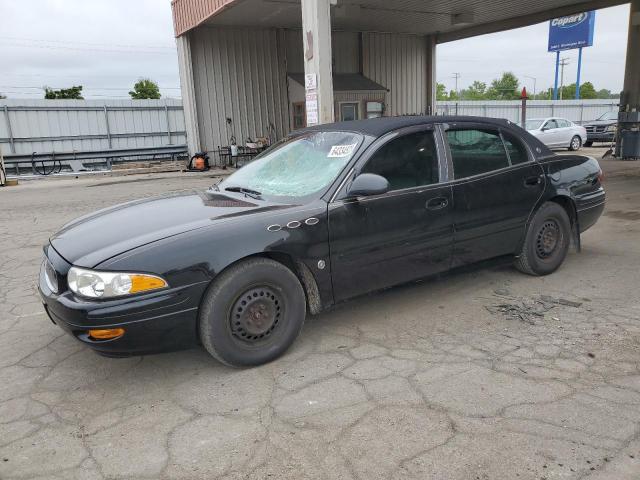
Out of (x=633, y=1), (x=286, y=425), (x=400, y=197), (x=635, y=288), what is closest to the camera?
(x=286, y=425)

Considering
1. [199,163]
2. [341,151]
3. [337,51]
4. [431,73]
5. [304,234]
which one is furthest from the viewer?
[431,73]

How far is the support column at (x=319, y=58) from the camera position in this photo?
913 cm

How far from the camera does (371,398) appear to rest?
9.56ft

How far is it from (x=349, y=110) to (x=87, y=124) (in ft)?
37.3

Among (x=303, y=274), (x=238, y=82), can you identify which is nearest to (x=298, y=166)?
(x=303, y=274)

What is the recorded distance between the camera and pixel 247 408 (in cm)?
287

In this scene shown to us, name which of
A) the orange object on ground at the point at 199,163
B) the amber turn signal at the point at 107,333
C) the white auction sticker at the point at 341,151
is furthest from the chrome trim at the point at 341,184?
the orange object on ground at the point at 199,163

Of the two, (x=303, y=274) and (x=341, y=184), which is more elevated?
(x=341, y=184)

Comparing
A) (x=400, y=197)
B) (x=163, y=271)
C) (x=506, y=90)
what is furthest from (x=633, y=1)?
(x=506, y=90)

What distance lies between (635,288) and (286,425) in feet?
11.5

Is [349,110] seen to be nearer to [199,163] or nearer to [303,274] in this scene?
[199,163]

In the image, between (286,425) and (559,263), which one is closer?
(286,425)

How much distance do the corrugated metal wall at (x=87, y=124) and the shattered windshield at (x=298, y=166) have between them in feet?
63.9

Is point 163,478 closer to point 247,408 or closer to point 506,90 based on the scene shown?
point 247,408
